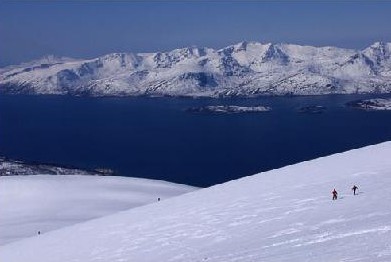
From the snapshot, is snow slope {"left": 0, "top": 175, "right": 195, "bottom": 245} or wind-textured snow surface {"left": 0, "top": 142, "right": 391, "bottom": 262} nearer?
wind-textured snow surface {"left": 0, "top": 142, "right": 391, "bottom": 262}

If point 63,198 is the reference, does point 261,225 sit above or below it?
above

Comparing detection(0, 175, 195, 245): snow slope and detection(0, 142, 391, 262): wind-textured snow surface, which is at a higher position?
detection(0, 142, 391, 262): wind-textured snow surface

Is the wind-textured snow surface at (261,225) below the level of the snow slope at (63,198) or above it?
above

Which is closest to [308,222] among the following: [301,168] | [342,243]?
[342,243]

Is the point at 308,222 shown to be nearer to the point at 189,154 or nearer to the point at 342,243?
the point at 342,243
